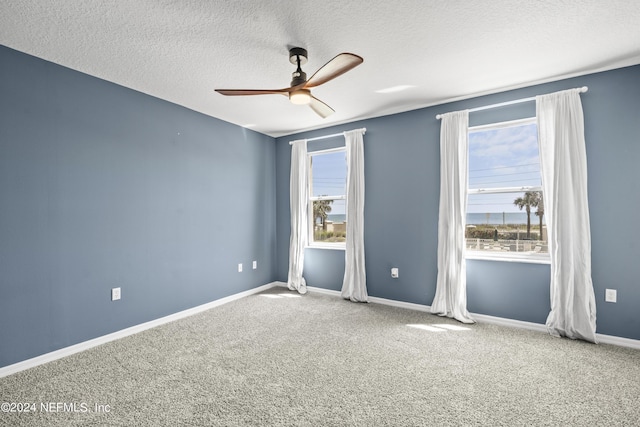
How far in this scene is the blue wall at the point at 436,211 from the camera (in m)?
2.77

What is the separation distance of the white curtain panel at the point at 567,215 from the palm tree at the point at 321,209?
9.39 ft

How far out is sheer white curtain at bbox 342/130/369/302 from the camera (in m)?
4.18

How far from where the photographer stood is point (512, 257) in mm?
3359

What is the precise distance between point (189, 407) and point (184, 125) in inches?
123

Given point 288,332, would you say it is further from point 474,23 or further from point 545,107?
point 545,107

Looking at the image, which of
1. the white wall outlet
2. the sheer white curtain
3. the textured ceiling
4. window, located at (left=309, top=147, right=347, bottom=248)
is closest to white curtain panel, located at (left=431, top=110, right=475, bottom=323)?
the textured ceiling

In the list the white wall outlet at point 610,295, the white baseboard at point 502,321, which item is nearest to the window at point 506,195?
the white wall outlet at point 610,295

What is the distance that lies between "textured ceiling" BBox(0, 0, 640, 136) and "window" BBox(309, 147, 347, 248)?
1.55 meters

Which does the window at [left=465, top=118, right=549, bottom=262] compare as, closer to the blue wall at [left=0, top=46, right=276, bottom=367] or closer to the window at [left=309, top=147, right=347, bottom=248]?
the window at [left=309, top=147, right=347, bottom=248]

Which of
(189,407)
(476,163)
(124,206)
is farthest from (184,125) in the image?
(476,163)

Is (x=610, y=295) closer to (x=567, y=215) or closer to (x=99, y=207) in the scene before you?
(x=567, y=215)

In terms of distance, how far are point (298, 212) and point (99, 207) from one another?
264 cm

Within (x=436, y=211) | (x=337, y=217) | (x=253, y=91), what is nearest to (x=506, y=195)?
(x=436, y=211)

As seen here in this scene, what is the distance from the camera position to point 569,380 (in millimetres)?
2186
